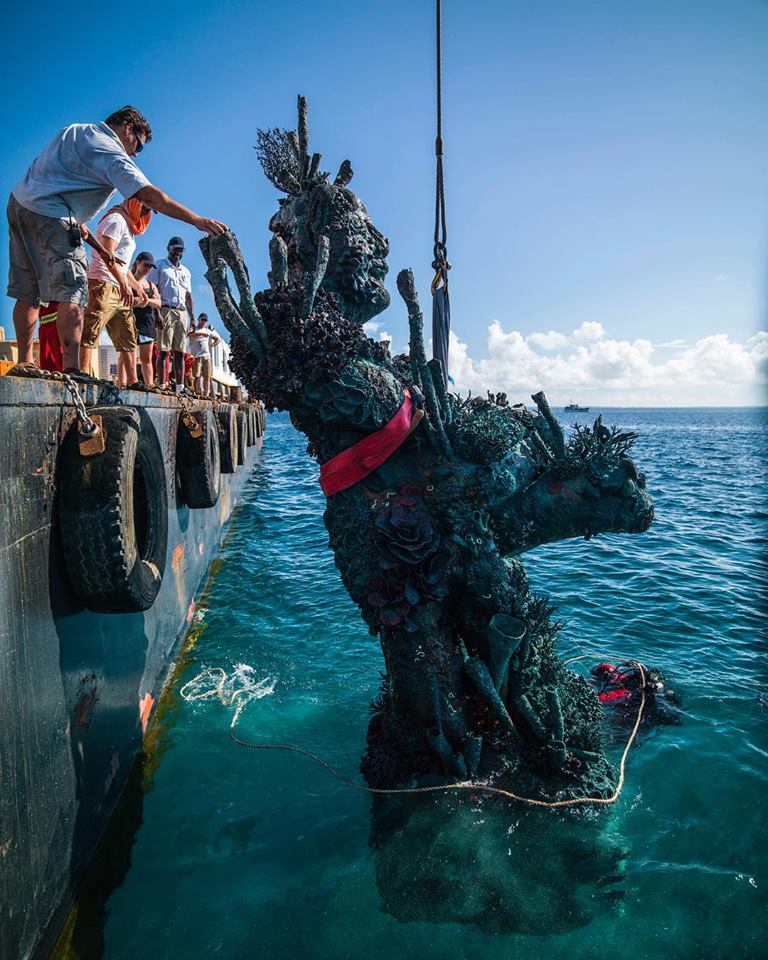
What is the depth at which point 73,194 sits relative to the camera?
405cm

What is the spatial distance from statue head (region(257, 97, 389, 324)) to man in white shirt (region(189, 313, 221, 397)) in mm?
7422

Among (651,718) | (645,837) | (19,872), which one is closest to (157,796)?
(19,872)

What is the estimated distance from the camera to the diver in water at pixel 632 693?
18.7ft

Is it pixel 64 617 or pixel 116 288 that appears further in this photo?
pixel 116 288

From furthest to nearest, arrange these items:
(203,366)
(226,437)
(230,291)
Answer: (203,366) < (226,437) < (230,291)

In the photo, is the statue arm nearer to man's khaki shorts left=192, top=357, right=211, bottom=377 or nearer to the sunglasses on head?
the sunglasses on head

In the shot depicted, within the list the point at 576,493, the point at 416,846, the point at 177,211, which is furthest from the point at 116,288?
the point at 416,846

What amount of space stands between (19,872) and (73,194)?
4234mm

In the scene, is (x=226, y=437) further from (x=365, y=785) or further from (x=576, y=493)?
(x=576, y=493)

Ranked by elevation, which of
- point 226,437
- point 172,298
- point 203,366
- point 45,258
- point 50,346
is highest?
point 172,298

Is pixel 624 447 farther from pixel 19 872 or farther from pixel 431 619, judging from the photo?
pixel 19 872

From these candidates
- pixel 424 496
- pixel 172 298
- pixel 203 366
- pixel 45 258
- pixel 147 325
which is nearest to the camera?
pixel 45 258

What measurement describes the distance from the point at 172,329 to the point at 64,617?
22.2 feet

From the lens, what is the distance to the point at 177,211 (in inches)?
145
